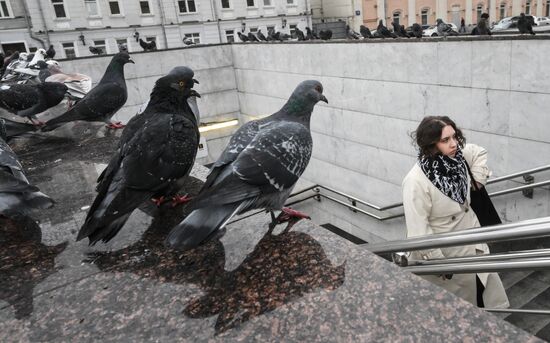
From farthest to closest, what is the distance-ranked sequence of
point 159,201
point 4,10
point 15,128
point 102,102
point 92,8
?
1. point 92,8
2. point 4,10
3. point 102,102
4. point 15,128
5. point 159,201

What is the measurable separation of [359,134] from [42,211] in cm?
665

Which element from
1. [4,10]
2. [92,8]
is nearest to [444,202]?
[4,10]

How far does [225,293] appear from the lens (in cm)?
182

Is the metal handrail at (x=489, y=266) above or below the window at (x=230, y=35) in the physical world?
below

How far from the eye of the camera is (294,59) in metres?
9.99

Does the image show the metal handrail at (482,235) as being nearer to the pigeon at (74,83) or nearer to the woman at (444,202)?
the woman at (444,202)

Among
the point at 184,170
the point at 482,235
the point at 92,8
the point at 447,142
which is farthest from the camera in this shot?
the point at 92,8

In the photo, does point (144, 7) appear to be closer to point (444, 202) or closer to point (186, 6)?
point (186, 6)

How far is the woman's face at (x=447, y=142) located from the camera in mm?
2836

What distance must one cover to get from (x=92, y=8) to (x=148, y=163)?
2738 centimetres

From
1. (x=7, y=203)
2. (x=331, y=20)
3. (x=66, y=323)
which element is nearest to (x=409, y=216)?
(x=66, y=323)

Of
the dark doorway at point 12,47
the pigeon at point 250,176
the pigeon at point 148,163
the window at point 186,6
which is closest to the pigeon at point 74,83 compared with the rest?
the pigeon at point 148,163

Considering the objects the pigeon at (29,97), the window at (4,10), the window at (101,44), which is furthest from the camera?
the window at (101,44)

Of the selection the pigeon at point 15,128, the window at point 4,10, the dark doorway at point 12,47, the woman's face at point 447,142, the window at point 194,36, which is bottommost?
the woman's face at point 447,142
